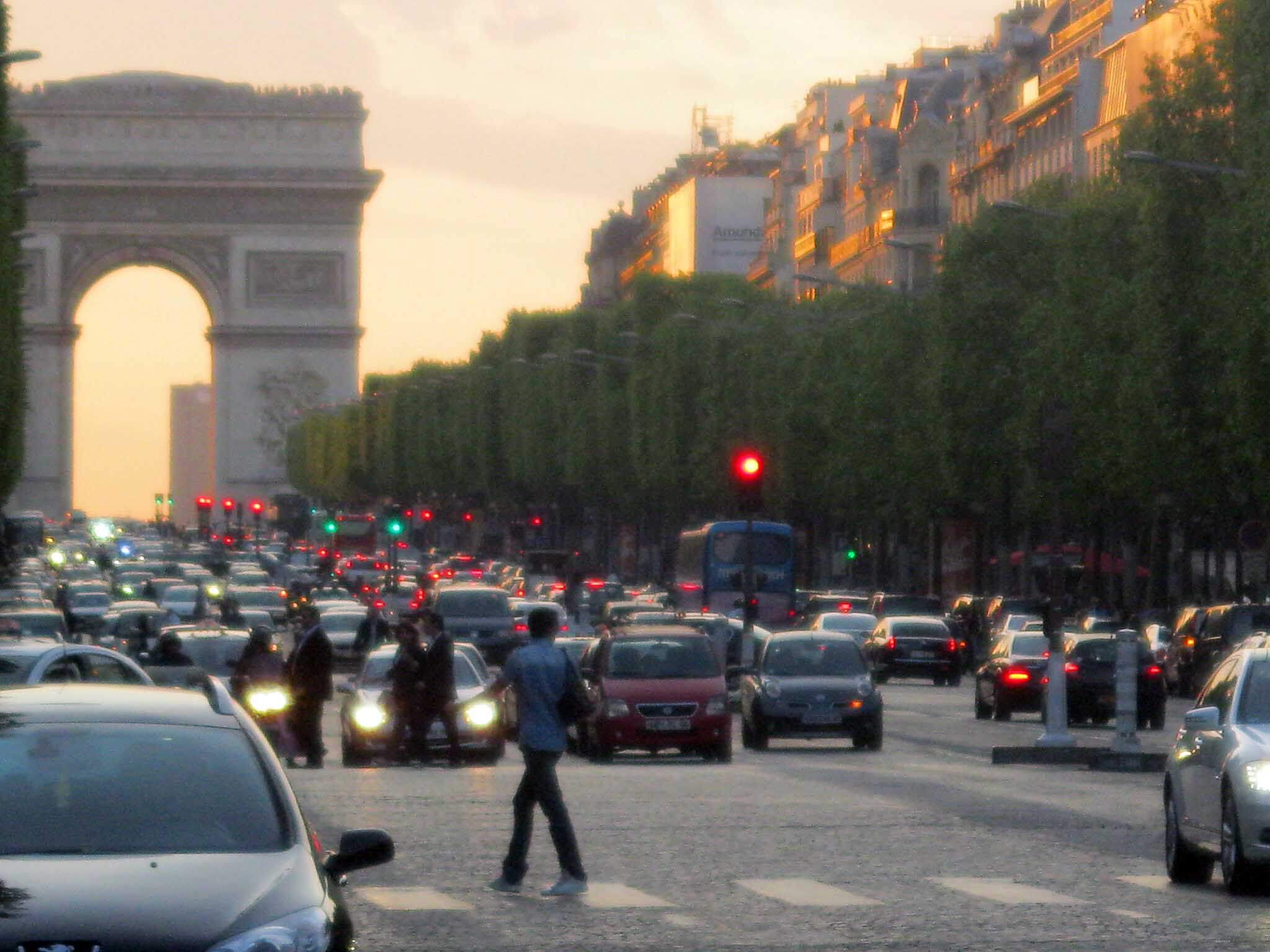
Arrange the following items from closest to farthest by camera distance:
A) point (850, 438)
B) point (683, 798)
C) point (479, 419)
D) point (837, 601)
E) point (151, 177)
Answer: point (683, 798)
point (837, 601)
point (850, 438)
point (479, 419)
point (151, 177)

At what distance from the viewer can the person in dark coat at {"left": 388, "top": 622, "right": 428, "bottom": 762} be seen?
94.3ft

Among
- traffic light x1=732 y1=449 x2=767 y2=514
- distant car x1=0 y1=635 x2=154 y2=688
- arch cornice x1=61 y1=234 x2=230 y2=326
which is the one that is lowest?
distant car x1=0 y1=635 x2=154 y2=688

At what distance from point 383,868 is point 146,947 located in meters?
9.08

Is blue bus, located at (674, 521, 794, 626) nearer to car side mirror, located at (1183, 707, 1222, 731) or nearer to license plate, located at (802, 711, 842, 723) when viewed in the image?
license plate, located at (802, 711, 842, 723)

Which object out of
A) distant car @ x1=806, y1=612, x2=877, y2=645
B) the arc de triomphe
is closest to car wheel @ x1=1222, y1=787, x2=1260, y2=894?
distant car @ x1=806, y1=612, x2=877, y2=645

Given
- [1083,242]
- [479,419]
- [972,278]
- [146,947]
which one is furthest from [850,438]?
[146,947]

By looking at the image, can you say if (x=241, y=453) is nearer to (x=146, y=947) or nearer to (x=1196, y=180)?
(x=1196, y=180)

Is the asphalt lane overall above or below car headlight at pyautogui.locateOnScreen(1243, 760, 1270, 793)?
below

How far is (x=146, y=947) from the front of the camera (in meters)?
7.93

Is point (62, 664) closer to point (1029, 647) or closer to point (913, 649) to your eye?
point (1029, 647)

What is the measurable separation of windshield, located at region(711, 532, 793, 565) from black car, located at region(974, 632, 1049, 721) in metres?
22.5

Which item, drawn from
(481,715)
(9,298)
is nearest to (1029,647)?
(481,715)

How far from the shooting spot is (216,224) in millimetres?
136500

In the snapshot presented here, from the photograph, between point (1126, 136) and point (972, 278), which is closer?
point (1126, 136)
